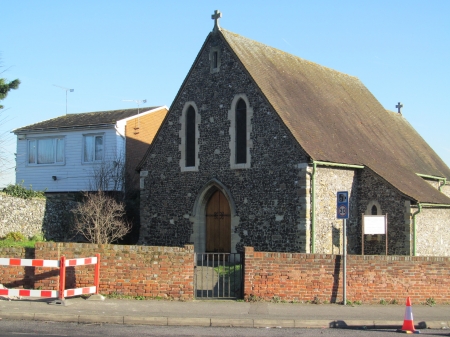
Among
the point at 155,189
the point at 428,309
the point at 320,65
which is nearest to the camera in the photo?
the point at 428,309

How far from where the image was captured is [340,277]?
53.1ft

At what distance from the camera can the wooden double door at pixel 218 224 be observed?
80.6 ft

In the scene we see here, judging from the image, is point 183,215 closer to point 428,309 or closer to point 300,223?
point 300,223

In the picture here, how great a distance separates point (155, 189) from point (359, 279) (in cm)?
1182

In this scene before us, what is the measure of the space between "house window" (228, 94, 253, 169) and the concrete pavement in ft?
28.9

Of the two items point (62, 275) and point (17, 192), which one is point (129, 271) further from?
point (17, 192)

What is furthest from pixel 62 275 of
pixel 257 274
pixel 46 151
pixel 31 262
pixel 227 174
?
pixel 46 151

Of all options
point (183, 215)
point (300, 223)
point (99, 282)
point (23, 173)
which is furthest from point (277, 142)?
point (23, 173)

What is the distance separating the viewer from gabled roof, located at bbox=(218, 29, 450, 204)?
23578mm

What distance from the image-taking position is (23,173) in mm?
33125

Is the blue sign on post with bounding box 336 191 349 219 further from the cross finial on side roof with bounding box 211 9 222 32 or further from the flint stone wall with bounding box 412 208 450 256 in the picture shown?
the cross finial on side roof with bounding box 211 9 222 32

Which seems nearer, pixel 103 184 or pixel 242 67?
pixel 242 67

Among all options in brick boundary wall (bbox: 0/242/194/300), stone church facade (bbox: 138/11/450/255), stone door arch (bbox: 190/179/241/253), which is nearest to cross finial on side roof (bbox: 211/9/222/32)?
stone church facade (bbox: 138/11/450/255)

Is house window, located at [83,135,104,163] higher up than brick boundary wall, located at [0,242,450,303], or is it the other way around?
house window, located at [83,135,104,163]
